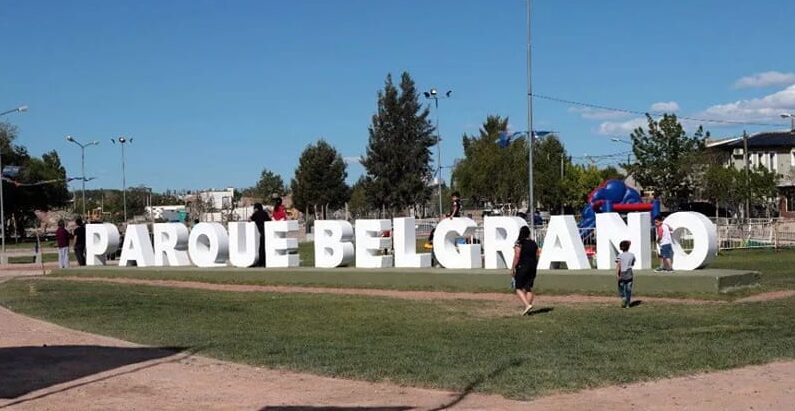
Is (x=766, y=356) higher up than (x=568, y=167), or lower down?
lower down

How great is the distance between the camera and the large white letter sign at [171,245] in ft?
95.2

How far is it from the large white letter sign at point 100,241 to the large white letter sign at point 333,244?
8.85m

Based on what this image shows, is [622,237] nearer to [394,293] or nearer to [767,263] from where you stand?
[394,293]

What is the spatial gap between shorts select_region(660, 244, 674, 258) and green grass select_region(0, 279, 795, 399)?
9.99 feet

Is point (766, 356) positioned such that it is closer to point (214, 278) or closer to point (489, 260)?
point (489, 260)

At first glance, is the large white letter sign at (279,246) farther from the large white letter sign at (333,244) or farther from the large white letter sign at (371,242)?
the large white letter sign at (371,242)

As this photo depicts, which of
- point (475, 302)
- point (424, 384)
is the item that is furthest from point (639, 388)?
point (475, 302)

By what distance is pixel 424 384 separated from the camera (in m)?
10.0

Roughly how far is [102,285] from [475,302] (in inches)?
486

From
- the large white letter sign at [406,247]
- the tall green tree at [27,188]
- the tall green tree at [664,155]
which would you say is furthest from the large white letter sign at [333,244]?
the tall green tree at [27,188]

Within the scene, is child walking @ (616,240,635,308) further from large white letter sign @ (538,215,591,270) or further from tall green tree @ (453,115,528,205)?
tall green tree @ (453,115,528,205)

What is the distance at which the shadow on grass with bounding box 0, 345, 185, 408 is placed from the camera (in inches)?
408

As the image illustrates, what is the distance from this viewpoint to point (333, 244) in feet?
84.4

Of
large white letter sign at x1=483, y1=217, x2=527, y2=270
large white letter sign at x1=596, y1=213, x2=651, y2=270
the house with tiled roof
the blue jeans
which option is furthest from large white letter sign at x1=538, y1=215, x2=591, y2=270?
the house with tiled roof
